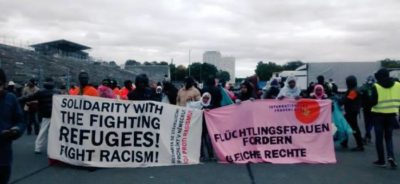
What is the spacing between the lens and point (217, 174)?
27.0 feet

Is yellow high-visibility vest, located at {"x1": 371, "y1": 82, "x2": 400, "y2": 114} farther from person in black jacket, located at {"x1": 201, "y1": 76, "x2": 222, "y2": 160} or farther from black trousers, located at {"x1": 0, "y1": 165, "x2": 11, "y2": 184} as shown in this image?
black trousers, located at {"x1": 0, "y1": 165, "x2": 11, "y2": 184}

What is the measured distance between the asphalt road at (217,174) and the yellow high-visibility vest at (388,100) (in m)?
1.12

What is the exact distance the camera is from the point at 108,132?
8.96 m

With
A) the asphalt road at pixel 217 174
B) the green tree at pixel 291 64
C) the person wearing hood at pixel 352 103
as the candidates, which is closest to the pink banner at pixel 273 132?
the asphalt road at pixel 217 174

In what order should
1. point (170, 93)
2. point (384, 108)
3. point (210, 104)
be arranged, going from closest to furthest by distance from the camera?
point (384, 108) → point (210, 104) → point (170, 93)

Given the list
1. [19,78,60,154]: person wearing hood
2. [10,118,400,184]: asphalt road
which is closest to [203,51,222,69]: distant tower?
[19,78,60,154]: person wearing hood

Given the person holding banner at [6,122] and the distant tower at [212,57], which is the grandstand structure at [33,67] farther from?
the distant tower at [212,57]

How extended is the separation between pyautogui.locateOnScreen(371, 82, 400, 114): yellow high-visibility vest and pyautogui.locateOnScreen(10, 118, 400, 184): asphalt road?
3.68ft

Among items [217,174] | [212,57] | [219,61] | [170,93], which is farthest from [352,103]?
[219,61]

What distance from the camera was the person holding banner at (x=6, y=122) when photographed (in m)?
4.75

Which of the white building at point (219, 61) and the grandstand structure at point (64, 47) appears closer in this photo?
the grandstand structure at point (64, 47)

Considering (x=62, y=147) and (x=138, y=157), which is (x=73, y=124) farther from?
(x=138, y=157)

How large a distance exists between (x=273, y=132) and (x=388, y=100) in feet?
7.59

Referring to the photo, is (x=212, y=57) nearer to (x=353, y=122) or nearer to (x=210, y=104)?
(x=353, y=122)
